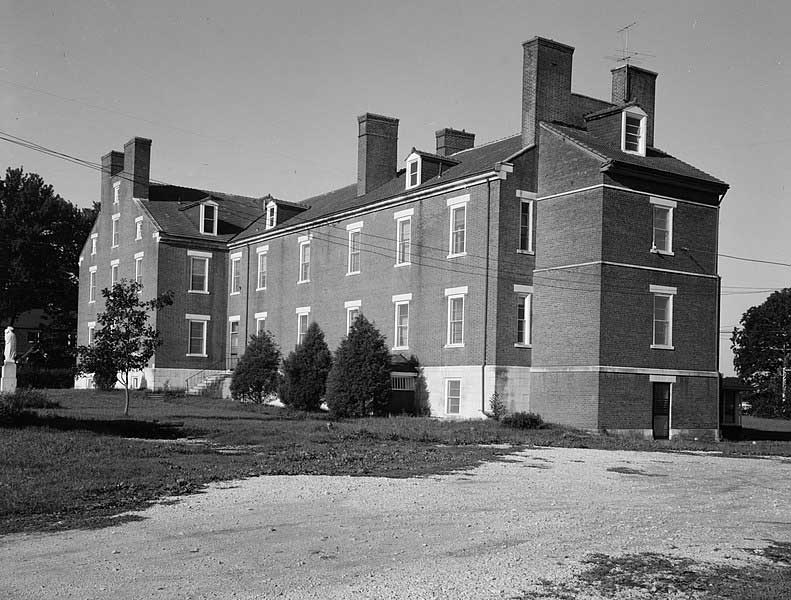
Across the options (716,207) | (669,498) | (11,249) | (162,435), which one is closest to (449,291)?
(716,207)

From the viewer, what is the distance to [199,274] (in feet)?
171

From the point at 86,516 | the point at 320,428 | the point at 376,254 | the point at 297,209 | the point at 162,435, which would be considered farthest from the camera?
the point at 297,209

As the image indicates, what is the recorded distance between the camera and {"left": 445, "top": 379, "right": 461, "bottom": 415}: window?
35.0 metres

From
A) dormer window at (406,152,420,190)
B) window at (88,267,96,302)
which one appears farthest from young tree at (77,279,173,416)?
window at (88,267,96,302)

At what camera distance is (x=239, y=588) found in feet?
29.1

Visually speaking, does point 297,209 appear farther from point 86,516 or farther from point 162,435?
point 86,516

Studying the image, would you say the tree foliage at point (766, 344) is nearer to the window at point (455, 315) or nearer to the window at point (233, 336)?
the window at point (233, 336)

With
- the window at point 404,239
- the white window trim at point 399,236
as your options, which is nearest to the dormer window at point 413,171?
the white window trim at point 399,236

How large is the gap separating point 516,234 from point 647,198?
15.4 ft

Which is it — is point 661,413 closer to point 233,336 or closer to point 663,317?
point 663,317

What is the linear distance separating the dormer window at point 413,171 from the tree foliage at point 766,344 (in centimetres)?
4892

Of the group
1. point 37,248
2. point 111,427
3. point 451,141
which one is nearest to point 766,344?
point 451,141

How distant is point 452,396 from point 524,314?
409cm

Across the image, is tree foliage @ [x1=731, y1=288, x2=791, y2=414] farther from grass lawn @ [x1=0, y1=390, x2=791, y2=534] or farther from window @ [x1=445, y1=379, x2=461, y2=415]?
grass lawn @ [x1=0, y1=390, x2=791, y2=534]
